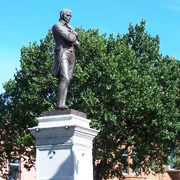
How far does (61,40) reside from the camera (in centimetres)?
1364

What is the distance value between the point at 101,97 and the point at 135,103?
80.5 inches

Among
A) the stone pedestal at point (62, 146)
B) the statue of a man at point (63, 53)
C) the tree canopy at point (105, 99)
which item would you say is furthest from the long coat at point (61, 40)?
the tree canopy at point (105, 99)

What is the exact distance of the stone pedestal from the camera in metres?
12.5

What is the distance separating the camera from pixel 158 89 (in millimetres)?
A: 27688

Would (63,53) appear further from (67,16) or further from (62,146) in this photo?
(62,146)

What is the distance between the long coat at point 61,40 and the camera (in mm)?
13469

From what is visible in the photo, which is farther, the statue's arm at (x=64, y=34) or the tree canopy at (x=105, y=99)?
the tree canopy at (x=105, y=99)

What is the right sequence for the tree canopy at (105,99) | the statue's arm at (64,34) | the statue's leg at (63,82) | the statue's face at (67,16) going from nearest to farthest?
the statue's leg at (63,82) → the statue's arm at (64,34) → the statue's face at (67,16) → the tree canopy at (105,99)

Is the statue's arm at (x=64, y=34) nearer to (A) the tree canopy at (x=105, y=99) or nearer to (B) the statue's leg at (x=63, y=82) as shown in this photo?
(B) the statue's leg at (x=63, y=82)

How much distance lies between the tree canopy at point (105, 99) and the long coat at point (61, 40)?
41.0 ft

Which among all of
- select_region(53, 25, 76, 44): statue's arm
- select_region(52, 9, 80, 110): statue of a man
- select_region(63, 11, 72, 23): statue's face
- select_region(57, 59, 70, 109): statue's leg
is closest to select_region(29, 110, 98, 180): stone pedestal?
select_region(57, 59, 70, 109): statue's leg

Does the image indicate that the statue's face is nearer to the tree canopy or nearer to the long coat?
the long coat

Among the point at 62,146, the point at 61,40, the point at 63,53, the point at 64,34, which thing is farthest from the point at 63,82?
the point at 62,146

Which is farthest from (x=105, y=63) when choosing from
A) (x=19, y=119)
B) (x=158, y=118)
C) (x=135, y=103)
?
(x=19, y=119)
